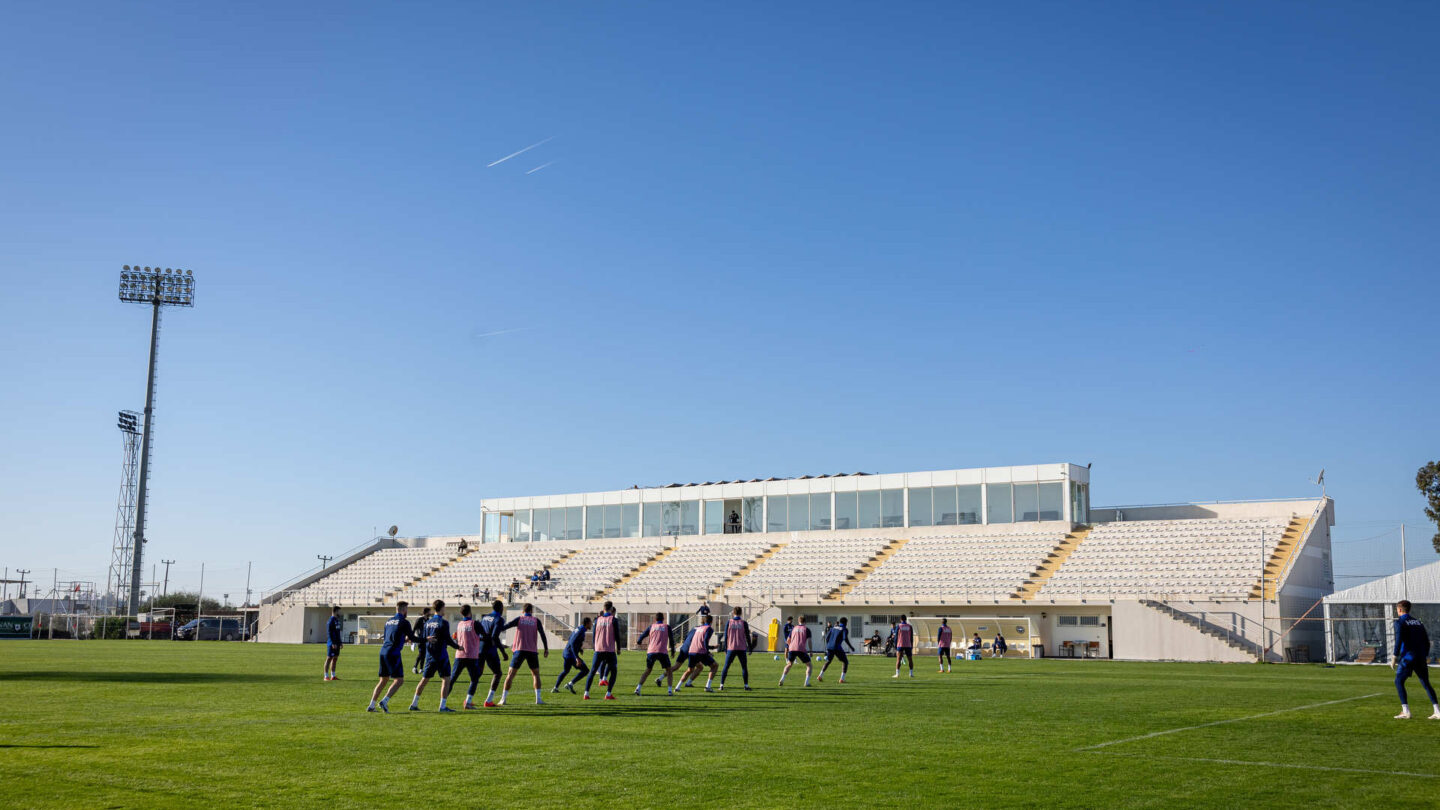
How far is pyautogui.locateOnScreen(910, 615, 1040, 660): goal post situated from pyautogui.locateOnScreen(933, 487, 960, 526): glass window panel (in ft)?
34.7

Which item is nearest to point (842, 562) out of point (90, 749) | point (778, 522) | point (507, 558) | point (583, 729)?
point (778, 522)

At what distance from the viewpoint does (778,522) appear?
219 ft

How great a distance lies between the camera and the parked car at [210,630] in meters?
67.9

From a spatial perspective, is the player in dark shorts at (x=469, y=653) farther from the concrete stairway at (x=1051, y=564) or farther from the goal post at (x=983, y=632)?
the concrete stairway at (x=1051, y=564)

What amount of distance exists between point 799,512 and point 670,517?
8846 millimetres

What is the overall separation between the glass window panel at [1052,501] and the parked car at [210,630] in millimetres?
48561

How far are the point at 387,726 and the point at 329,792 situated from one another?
5834mm

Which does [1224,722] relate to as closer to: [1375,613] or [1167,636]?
[1167,636]

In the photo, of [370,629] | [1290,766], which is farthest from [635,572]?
[1290,766]

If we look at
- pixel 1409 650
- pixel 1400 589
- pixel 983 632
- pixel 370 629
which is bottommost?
pixel 370 629

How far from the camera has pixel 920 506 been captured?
202 ft

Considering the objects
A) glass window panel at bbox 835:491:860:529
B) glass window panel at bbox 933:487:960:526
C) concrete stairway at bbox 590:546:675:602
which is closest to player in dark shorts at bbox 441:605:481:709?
concrete stairway at bbox 590:546:675:602

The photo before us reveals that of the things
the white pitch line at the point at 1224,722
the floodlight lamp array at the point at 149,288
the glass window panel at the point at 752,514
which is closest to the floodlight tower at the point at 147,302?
the floodlight lamp array at the point at 149,288

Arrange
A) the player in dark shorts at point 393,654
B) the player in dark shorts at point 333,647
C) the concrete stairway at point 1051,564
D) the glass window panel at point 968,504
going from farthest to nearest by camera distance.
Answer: the glass window panel at point 968,504
the concrete stairway at point 1051,564
the player in dark shorts at point 333,647
the player in dark shorts at point 393,654
